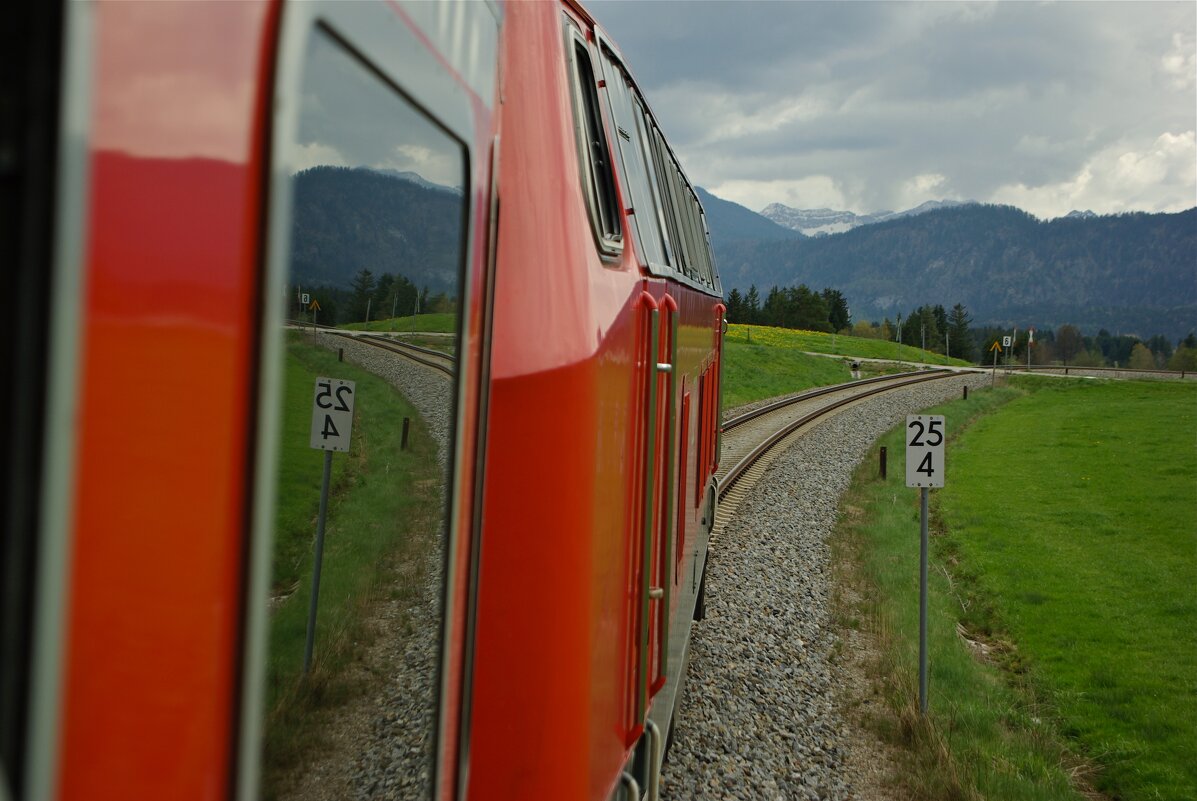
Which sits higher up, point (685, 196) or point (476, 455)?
point (685, 196)

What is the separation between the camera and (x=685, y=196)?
816 cm

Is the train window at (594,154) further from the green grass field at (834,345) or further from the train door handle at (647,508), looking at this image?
the green grass field at (834,345)

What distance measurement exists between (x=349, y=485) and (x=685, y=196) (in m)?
6.84

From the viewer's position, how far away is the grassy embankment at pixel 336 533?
145cm

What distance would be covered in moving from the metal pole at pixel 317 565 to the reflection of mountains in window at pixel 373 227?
1.06 feet

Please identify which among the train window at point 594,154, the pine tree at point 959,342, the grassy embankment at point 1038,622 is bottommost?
the grassy embankment at point 1038,622

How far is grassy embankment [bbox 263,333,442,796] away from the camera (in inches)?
56.9

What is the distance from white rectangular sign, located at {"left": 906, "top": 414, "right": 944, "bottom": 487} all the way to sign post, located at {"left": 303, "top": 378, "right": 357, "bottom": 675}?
8.93 meters

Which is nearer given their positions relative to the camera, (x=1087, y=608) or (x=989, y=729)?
(x=989, y=729)

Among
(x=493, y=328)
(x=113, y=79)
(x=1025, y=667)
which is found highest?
(x=113, y=79)

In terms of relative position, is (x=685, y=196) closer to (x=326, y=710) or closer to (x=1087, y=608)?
Result: (x=326, y=710)

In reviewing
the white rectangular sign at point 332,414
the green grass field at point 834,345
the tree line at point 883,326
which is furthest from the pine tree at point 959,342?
the white rectangular sign at point 332,414

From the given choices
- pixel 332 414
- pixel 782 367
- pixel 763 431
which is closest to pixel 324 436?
pixel 332 414

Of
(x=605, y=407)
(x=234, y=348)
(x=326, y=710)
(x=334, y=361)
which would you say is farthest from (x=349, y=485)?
(x=605, y=407)
